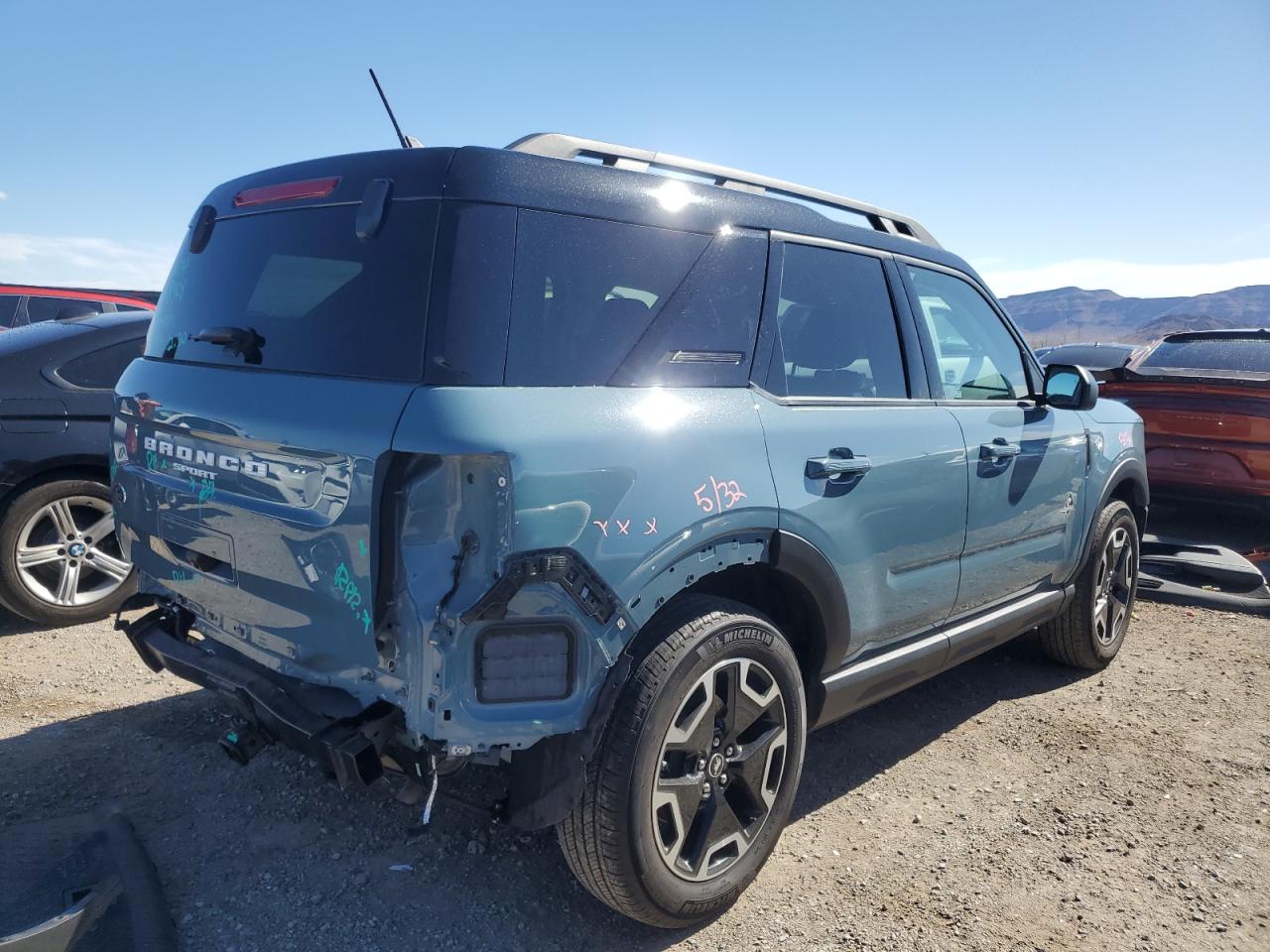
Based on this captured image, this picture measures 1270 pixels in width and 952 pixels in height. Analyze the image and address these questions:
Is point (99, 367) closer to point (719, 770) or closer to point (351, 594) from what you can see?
point (351, 594)

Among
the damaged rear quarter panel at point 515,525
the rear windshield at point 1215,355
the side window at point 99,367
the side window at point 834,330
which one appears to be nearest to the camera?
the damaged rear quarter panel at point 515,525

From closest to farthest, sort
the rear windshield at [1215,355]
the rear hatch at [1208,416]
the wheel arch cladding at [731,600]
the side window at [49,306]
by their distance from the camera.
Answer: the wheel arch cladding at [731,600] → the rear hatch at [1208,416] → the rear windshield at [1215,355] → the side window at [49,306]

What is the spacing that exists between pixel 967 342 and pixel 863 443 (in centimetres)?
123

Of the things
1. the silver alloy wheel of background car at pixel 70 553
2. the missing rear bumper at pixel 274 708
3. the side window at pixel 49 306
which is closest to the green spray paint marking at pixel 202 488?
the missing rear bumper at pixel 274 708

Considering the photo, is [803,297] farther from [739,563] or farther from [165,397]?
[165,397]

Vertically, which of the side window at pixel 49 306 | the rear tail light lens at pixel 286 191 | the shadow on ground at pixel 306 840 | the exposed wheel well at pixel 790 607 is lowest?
the shadow on ground at pixel 306 840

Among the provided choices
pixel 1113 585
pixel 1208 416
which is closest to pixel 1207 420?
pixel 1208 416

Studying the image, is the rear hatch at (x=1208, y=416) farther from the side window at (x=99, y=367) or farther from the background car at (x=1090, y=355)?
the side window at (x=99, y=367)

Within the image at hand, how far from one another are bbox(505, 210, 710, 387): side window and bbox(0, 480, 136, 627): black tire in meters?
3.33

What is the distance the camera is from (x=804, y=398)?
288 centimetres

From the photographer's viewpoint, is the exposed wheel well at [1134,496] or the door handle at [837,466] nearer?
the door handle at [837,466]

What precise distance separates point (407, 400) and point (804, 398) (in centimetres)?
133

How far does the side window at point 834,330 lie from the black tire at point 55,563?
139 inches

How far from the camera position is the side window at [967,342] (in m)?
3.63
